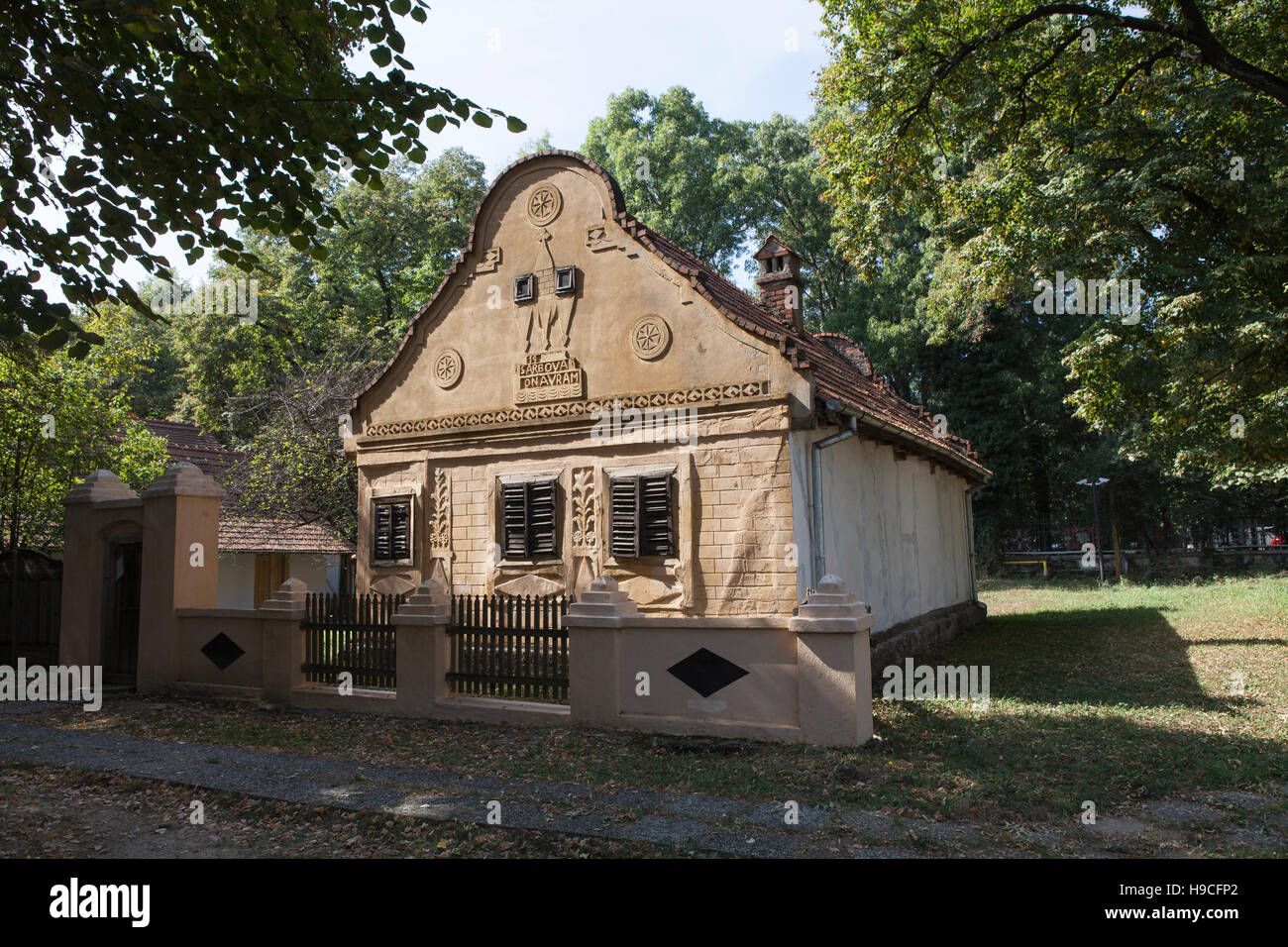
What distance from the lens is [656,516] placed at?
12.2 meters

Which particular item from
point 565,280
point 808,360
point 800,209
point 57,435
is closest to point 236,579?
point 57,435

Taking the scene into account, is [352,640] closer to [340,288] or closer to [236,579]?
[236,579]

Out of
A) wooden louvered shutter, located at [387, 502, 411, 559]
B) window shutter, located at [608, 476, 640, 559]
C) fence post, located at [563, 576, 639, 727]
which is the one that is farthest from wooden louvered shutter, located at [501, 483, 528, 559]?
fence post, located at [563, 576, 639, 727]

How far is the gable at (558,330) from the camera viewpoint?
1216 centimetres

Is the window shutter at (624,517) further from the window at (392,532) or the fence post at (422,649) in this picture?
the window at (392,532)

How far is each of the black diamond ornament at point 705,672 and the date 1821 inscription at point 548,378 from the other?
18.6 ft

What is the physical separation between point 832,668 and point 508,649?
3.73 metres

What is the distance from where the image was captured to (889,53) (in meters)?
14.8

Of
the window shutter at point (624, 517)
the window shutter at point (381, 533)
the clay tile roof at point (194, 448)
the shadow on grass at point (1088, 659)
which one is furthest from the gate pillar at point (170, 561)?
the clay tile roof at point (194, 448)

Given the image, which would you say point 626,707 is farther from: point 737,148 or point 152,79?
point 737,148

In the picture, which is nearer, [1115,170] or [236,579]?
[1115,170]

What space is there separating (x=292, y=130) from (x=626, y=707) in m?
6.28
